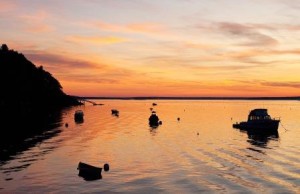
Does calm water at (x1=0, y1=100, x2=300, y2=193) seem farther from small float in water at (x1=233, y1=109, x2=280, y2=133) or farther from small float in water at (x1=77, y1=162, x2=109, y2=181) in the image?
small float in water at (x1=233, y1=109, x2=280, y2=133)

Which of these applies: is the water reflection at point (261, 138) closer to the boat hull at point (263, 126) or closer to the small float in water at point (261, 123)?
the boat hull at point (263, 126)

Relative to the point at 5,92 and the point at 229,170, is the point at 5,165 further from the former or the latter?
the point at 5,92

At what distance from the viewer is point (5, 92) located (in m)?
170

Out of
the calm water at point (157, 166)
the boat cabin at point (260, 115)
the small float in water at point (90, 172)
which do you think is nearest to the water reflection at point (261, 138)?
the calm water at point (157, 166)

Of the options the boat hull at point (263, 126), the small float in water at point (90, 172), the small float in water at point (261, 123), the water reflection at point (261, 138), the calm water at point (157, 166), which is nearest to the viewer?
the calm water at point (157, 166)

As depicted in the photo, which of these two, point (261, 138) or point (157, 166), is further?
point (261, 138)

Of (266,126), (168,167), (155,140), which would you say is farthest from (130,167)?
(266,126)

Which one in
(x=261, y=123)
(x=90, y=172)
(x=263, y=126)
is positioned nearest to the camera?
(x=90, y=172)

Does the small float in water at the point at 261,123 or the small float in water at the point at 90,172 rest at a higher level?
the small float in water at the point at 261,123

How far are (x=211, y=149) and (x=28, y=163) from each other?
39.1 m

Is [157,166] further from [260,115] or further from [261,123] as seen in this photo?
[260,115]

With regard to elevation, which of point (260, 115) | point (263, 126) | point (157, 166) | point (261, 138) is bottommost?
point (157, 166)

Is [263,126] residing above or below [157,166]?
above

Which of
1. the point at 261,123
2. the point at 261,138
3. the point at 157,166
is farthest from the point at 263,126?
the point at 157,166
